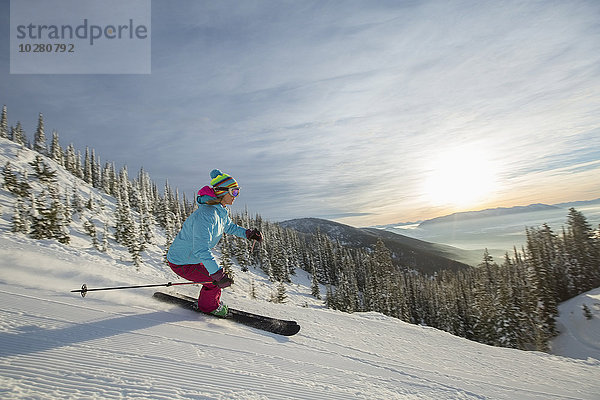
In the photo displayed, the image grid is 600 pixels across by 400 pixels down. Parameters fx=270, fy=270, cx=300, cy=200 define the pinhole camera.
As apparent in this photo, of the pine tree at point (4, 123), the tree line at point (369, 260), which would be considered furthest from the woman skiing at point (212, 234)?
the pine tree at point (4, 123)

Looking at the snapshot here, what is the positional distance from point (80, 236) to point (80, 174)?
52017mm

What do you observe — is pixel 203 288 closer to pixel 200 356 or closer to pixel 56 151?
pixel 200 356

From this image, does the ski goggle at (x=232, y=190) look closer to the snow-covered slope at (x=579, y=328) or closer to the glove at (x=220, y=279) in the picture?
the glove at (x=220, y=279)

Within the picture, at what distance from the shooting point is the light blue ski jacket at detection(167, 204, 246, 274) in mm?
4441

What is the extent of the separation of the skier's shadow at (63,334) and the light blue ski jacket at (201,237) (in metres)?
1.16

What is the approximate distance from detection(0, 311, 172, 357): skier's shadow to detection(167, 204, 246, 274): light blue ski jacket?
1.16 metres

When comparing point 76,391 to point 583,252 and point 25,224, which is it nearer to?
point 25,224

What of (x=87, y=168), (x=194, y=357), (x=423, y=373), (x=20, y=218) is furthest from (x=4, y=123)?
(x=423, y=373)

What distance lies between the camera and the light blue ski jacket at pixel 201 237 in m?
4.44

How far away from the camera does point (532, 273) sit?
117 feet

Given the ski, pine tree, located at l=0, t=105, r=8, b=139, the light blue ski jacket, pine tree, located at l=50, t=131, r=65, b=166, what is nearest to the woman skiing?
the light blue ski jacket

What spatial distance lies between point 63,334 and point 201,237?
1.98 meters

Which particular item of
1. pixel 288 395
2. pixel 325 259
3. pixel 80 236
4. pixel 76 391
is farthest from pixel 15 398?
pixel 325 259

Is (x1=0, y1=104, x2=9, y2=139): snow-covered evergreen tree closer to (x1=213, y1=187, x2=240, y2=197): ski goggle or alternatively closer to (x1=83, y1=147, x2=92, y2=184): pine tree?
(x1=83, y1=147, x2=92, y2=184): pine tree
